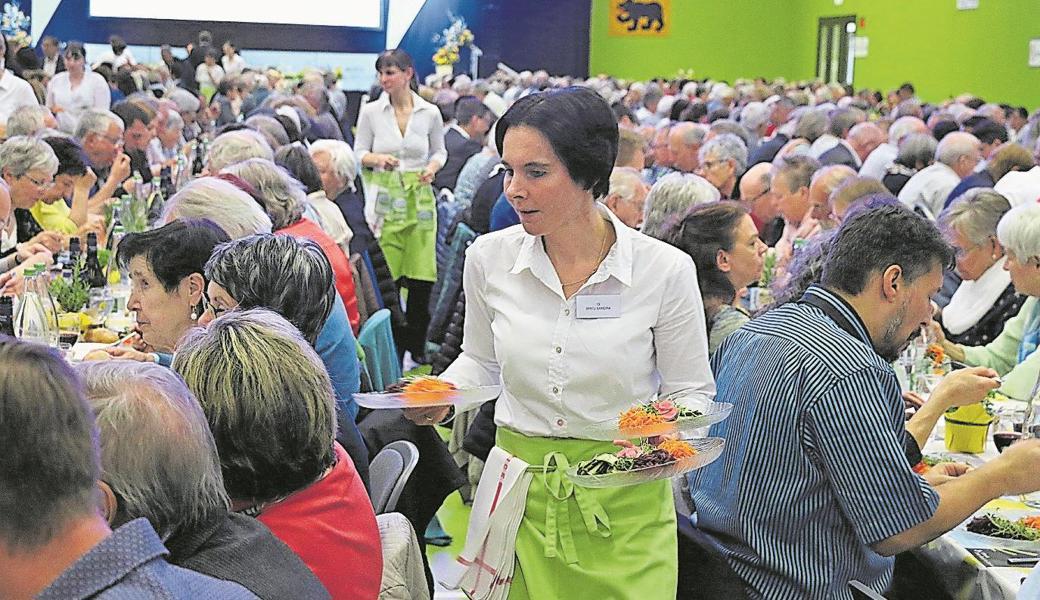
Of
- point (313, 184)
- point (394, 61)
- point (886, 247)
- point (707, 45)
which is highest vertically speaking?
point (707, 45)

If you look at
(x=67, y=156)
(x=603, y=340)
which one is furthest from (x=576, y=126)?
(x=67, y=156)

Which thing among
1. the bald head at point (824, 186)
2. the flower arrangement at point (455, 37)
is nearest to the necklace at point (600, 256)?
the bald head at point (824, 186)

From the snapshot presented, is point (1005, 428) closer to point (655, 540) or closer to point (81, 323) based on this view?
point (655, 540)

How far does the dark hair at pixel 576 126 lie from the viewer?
8.39 ft

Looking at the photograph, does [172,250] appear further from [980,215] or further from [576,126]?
[980,215]

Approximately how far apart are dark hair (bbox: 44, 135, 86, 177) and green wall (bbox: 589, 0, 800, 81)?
718 inches

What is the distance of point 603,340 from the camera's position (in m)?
2.59

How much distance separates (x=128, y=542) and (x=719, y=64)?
23.4 m

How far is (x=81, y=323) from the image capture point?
4.35m

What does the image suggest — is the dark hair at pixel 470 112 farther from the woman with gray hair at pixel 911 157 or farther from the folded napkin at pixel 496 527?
the folded napkin at pixel 496 527

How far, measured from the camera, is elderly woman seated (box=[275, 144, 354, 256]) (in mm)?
5520

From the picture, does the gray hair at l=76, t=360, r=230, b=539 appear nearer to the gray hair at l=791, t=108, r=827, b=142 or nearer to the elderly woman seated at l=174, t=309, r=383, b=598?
the elderly woman seated at l=174, t=309, r=383, b=598

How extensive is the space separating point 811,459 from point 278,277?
1145mm

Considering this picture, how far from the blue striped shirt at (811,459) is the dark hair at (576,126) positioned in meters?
0.47
